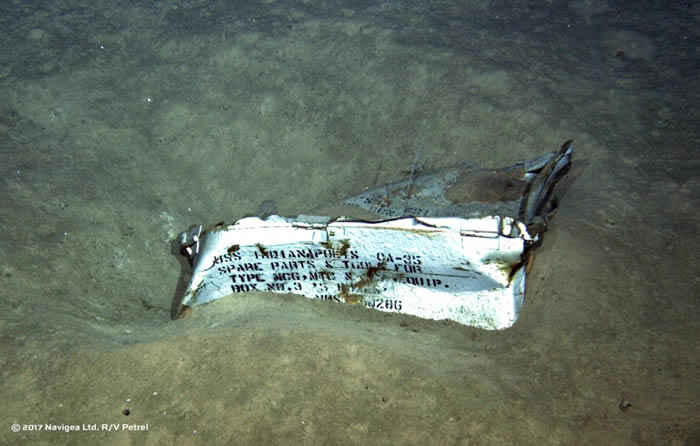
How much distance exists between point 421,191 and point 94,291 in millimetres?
2116

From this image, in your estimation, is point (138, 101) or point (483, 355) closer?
point (483, 355)

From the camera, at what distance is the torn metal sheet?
217 centimetres

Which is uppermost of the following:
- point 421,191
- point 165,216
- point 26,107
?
point 26,107

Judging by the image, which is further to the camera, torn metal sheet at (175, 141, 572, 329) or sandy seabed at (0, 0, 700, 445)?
torn metal sheet at (175, 141, 572, 329)

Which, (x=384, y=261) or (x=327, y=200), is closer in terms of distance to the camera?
(x=384, y=261)

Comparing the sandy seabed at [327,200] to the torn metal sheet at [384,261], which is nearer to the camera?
the sandy seabed at [327,200]

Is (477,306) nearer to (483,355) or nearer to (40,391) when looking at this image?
(483,355)

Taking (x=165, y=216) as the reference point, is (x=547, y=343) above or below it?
above

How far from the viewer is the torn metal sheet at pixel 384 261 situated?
7.13 feet

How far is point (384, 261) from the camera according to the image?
232 centimetres

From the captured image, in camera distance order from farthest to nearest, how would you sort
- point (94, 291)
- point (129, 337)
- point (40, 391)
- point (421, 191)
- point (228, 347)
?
point (421, 191), point (94, 291), point (129, 337), point (228, 347), point (40, 391)

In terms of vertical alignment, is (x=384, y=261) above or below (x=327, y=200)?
above

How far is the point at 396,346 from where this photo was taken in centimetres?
199

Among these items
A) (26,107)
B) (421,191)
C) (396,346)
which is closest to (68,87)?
(26,107)
